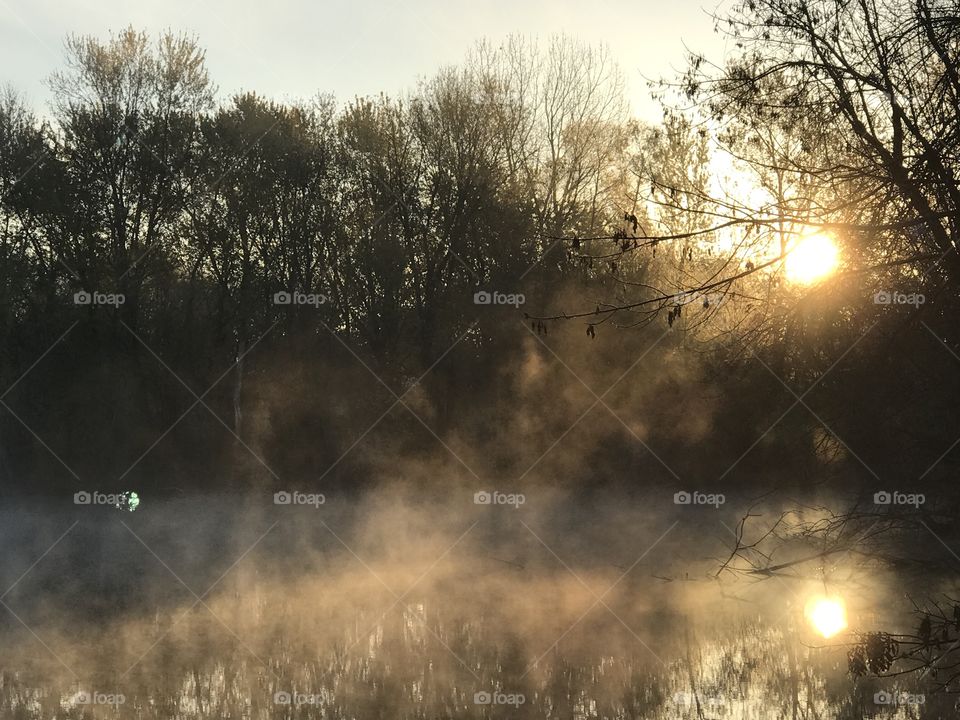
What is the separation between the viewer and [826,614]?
11211mm

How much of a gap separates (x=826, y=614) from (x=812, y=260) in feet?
14.6

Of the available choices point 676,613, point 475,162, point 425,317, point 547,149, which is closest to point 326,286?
point 425,317

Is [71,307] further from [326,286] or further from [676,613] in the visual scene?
[676,613]

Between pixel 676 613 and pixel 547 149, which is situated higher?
pixel 547 149

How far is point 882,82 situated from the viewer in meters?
8.09

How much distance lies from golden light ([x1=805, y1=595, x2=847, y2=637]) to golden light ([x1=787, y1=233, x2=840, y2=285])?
3.46 m

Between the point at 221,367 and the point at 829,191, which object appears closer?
the point at 829,191

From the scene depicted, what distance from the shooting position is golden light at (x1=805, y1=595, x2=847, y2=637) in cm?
1053

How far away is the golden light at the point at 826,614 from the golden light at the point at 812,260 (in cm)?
346

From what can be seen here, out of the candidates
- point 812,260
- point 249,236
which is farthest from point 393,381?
point 812,260

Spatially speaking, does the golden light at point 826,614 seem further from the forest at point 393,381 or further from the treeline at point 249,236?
the treeline at point 249,236

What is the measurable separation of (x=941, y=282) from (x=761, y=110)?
2.30m

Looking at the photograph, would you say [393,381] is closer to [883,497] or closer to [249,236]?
[249,236]

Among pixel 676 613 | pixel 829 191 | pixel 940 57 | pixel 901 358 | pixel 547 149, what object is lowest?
pixel 676 613
